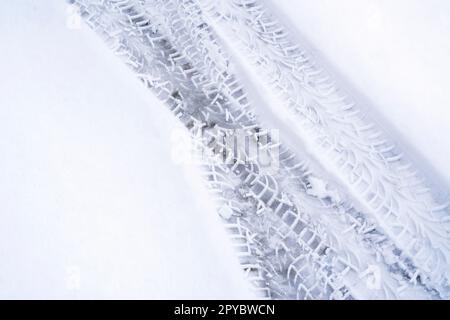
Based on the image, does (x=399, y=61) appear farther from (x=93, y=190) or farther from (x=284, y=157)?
(x=93, y=190)

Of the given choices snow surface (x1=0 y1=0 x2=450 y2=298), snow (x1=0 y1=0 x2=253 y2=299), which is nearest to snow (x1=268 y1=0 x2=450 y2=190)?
snow surface (x1=0 y1=0 x2=450 y2=298)

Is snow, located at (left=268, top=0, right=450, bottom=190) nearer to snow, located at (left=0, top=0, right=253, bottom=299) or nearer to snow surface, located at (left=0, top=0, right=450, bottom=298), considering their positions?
snow surface, located at (left=0, top=0, right=450, bottom=298)

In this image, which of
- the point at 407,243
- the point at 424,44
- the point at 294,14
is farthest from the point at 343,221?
the point at 294,14

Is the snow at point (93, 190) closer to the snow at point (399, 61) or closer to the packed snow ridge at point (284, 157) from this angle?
the packed snow ridge at point (284, 157)

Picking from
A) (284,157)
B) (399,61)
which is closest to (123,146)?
(284,157)
